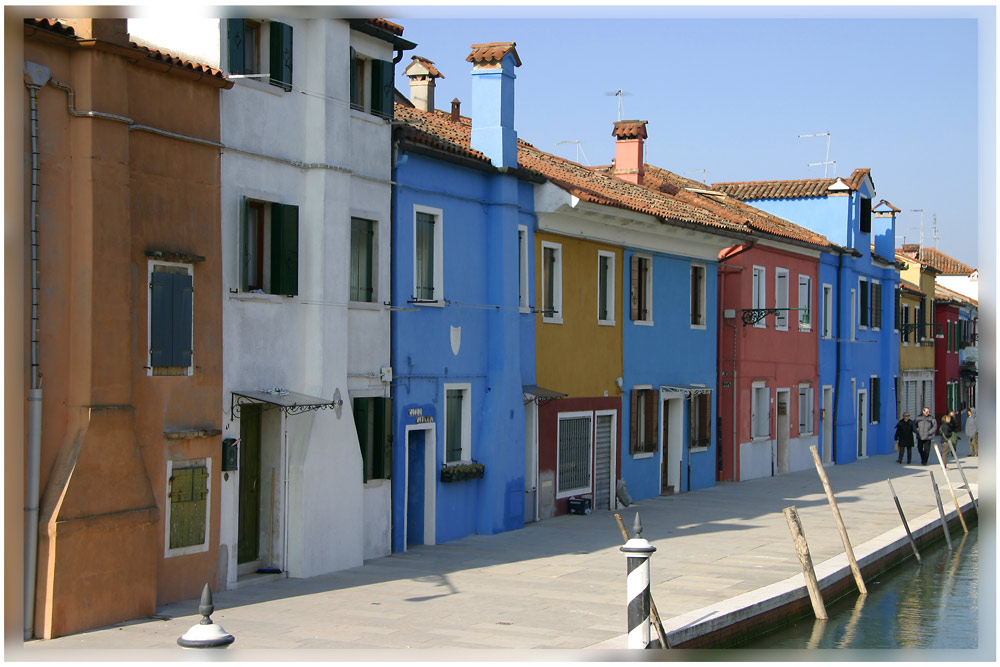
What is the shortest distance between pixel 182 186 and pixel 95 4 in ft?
8.05

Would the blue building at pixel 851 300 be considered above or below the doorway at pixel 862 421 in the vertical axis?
above

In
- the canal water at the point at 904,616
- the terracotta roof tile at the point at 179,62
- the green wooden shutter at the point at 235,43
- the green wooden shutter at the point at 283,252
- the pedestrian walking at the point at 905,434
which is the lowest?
the canal water at the point at 904,616

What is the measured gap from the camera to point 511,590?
14039 millimetres

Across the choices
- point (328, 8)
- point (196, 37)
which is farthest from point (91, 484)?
point (328, 8)

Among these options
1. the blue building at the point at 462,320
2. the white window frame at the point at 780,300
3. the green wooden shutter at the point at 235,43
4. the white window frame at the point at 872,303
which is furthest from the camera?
the white window frame at the point at 872,303

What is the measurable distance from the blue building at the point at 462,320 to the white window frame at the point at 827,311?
1663cm

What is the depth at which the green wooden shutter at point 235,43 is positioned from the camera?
13.8 metres

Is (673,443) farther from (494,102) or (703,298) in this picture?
(494,102)

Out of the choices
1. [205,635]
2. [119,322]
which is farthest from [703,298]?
[205,635]

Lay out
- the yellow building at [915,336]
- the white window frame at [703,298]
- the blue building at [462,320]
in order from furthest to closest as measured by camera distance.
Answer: the yellow building at [915,336] → the white window frame at [703,298] → the blue building at [462,320]

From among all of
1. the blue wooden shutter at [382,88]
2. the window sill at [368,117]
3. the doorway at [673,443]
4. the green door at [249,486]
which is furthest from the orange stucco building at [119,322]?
the doorway at [673,443]

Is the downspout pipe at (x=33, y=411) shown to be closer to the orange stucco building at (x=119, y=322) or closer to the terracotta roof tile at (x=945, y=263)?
the orange stucco building at (x=119, y=322)

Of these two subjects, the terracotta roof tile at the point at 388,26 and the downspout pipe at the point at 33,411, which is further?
the terracotta roof tile at the point at 388,26

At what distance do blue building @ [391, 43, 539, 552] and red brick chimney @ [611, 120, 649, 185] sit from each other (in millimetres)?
9586
